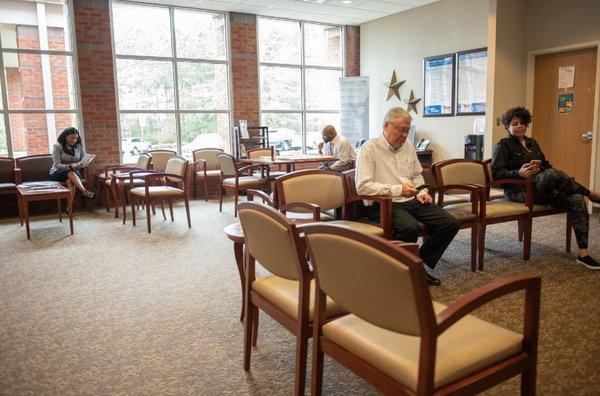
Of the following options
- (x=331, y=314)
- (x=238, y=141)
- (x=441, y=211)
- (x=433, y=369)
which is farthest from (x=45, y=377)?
(x=238, y=141)

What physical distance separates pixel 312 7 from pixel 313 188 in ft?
18.5

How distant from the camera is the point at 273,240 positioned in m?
1.79

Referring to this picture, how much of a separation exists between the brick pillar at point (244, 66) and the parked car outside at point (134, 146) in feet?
5.29

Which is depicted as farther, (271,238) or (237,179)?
(237,179)

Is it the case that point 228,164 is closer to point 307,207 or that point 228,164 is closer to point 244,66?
point 244,66

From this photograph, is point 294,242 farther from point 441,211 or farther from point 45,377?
point 441,211

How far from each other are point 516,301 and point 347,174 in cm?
140

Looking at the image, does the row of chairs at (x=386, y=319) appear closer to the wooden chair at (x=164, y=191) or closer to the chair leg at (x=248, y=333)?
the chair leg at (x=248, y=333)

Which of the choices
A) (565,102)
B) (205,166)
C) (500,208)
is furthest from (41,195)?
(565,102)

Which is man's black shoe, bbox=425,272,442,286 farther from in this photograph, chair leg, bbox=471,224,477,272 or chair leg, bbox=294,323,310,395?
chair leg, bbox=294,323,310,395

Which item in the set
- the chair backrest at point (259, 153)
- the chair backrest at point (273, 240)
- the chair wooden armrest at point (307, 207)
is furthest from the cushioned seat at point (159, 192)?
the chair backrest at point (273, 240)

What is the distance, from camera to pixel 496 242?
452 centimetres

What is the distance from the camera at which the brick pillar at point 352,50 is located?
9.45 m

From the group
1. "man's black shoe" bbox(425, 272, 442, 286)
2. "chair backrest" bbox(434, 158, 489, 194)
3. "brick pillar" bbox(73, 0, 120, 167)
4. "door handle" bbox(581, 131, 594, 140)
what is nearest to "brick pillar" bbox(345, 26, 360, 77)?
"brick pillar" bbox(73, 0, 120, 167)
